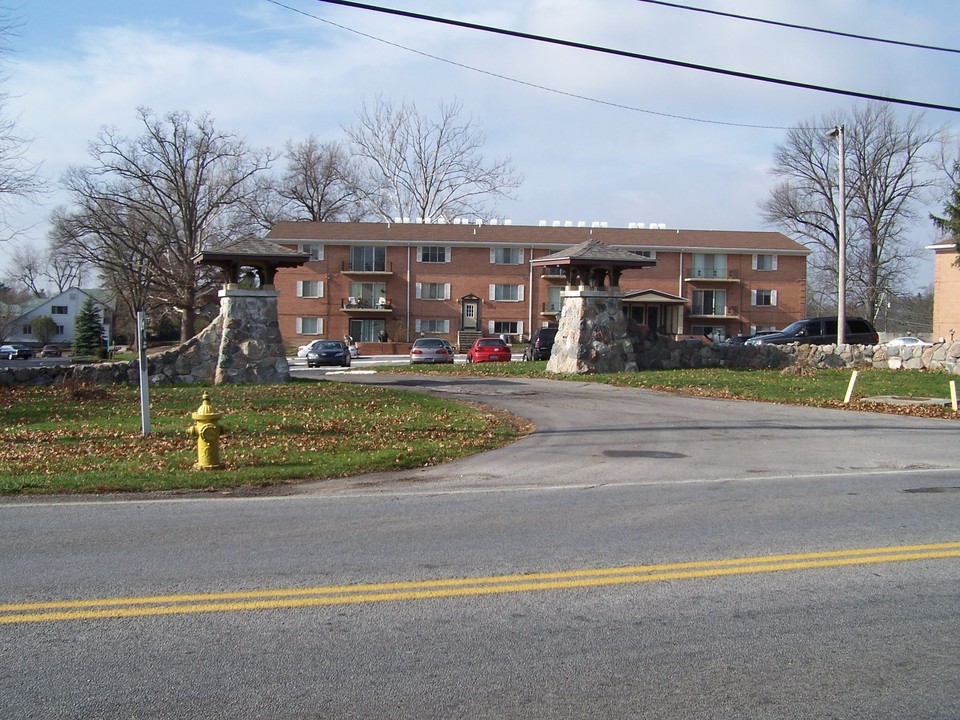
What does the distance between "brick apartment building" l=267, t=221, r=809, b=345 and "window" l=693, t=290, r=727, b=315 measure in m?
0.07

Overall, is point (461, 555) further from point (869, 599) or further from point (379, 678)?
point (869, 599)

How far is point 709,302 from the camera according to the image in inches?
2520

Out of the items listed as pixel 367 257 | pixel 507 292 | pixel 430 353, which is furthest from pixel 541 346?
pixel 367 257

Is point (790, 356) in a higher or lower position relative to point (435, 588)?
higher

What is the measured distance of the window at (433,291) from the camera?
62.5m

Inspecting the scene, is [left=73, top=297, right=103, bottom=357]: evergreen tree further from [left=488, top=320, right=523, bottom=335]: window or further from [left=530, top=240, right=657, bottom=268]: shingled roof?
[left=530, top=240, right=657, bottom=268]: shingled roof

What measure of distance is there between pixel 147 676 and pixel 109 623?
3.31ft

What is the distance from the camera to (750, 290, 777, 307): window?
6400 cm

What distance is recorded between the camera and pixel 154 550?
752 centimetres

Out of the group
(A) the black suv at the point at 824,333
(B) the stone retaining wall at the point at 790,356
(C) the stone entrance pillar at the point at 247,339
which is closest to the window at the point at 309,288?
(A) the black suv at the point at 824,333

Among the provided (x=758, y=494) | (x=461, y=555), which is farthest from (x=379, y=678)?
(x=758, y=494)

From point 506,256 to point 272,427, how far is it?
47.6 m

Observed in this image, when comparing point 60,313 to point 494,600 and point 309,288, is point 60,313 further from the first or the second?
point 494,600

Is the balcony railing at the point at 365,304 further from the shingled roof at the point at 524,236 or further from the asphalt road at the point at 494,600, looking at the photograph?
the asphalt road at the point at 494,600
